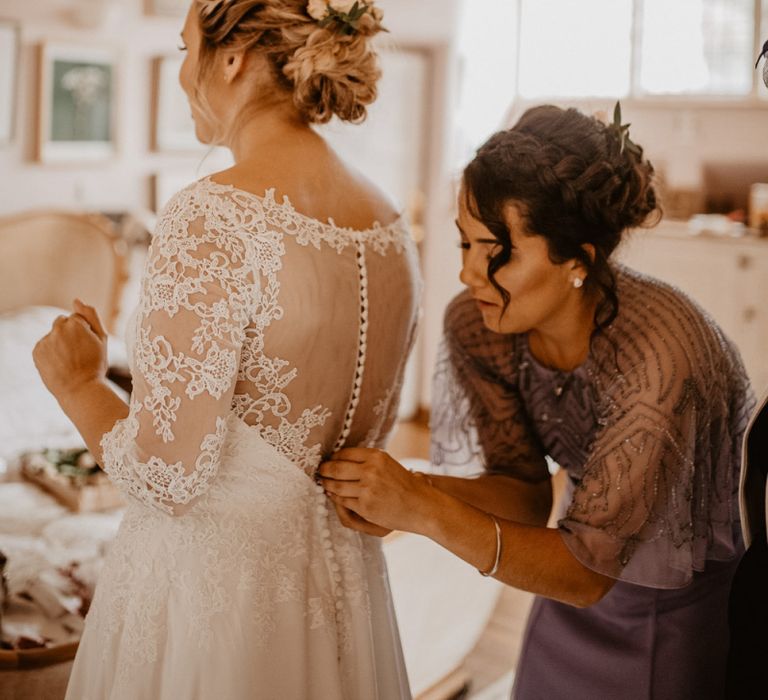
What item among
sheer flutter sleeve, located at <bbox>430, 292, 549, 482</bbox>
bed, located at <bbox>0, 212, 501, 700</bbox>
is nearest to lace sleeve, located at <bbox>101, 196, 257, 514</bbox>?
sheer flutter sleeve, located at <bbox>430, 292, 549, 482</bbox>

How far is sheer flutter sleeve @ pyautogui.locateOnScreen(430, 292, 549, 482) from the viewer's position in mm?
1638

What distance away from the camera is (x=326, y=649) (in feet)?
4.73

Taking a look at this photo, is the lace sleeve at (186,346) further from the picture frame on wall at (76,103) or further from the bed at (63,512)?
the picture frame on wall at (76,103)

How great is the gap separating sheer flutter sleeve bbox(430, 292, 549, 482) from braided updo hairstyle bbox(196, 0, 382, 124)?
0.44 m

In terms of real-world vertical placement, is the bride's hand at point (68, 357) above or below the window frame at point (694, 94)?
below

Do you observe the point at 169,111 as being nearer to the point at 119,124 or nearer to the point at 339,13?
the point at 119,124

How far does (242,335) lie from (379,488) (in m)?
0.29

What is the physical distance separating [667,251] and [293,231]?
4038 mm

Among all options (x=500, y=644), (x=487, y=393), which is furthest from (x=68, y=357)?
(x=500, y=644)

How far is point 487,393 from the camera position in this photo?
5.43 feet

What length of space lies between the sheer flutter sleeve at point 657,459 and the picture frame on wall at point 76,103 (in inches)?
128

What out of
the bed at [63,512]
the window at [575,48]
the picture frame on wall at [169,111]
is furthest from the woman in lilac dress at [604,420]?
the window at [575,48]

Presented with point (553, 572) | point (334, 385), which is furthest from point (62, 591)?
point (553, 572)

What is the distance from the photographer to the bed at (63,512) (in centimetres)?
241
